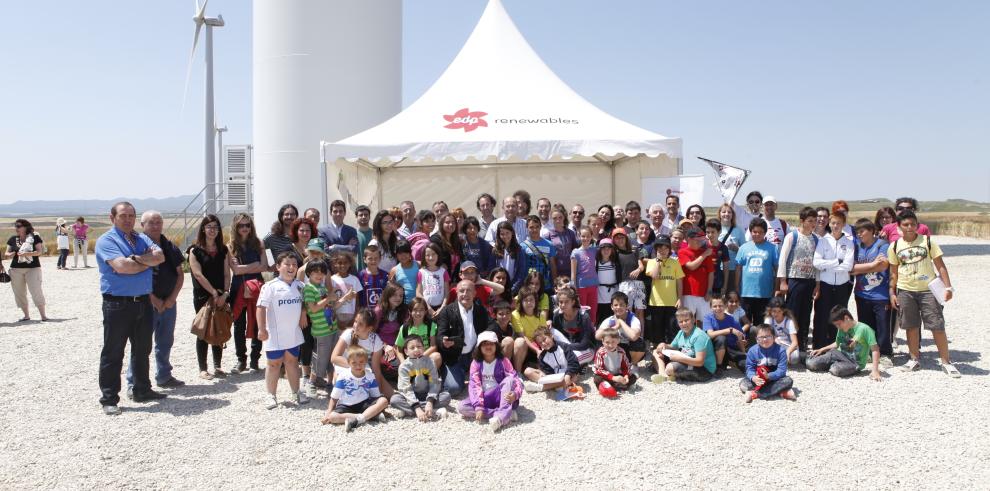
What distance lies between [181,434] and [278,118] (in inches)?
338

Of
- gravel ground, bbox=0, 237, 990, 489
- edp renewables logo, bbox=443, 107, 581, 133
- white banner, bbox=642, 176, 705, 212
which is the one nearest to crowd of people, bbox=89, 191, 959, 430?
gravel ground, bbox=0, 237, 990, 489

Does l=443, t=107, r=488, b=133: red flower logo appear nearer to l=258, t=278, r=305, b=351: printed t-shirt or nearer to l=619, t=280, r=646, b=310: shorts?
l=619, t=280, r=646, b=310: shorts

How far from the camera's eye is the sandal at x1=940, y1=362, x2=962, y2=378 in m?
5.38

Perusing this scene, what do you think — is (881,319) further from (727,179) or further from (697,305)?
(727,179)

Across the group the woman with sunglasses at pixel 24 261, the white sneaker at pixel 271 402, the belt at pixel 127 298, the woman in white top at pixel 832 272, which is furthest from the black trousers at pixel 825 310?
the woman with sunglasses at pixel 24 261

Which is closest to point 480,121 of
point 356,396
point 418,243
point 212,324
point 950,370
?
point 418,243

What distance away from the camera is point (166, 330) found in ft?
17.4

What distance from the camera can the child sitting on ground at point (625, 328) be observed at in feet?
17.9

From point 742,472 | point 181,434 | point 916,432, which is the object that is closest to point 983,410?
point 916,432

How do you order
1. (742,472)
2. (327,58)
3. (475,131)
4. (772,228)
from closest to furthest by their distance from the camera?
(742,472) → (772,228) → (475,131) → (327,58)

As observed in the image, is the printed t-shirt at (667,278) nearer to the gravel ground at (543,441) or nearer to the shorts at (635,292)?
the shorts at (635,292)

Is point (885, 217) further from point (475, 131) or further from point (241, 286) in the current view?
point (241, 286)

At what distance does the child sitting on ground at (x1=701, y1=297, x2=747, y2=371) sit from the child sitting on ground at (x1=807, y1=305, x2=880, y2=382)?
2.00 ft

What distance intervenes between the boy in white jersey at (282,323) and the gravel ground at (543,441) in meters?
0.23
